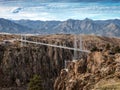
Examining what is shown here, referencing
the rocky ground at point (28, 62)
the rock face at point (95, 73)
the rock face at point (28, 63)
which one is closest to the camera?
the rock face at point (95, 73)

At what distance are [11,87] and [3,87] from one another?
2.33m

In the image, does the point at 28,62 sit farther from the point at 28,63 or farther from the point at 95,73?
the point at 95,73

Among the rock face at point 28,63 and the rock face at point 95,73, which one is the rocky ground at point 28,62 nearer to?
the rock face at point 28,63

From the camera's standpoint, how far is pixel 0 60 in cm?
12175

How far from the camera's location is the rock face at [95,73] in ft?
115

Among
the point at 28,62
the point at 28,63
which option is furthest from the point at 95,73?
the point at 28,62

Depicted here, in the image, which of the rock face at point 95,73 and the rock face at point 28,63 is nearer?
the rock face at point 95,73

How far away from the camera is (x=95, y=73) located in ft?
126

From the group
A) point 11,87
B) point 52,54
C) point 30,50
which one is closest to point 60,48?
point 52,54

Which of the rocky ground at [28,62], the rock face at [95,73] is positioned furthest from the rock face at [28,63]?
the rock face at [95,73]

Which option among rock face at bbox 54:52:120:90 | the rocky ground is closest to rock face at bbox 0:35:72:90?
the rocky ground

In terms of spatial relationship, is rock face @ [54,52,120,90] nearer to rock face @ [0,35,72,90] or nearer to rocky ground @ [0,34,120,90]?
rocky ground @ [0,34,120,90]

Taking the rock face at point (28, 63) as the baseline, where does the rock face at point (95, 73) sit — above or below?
above

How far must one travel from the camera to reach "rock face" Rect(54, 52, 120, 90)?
34.9m
